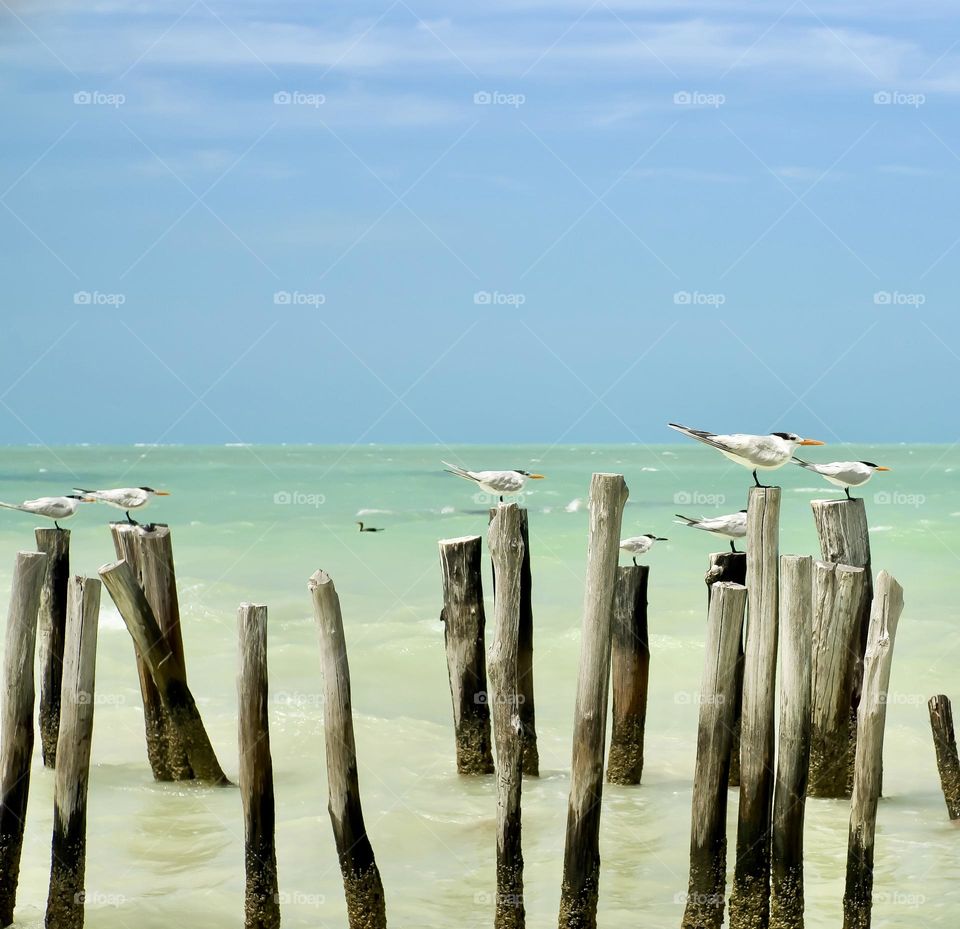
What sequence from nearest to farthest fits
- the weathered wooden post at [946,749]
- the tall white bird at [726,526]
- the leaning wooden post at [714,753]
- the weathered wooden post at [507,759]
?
the leaning wooden post at [714,753] < the weathered wooden post at [507,759] < the weathered wooden post at [946,749] < the tall white bird at [726,526]

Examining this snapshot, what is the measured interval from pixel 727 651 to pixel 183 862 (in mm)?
3895

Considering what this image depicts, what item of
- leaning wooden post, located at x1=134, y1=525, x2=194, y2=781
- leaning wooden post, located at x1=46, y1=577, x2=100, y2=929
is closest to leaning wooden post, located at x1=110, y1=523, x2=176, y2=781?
leaning wooden post, located at x1=134, y1=525, x2=194, y2=781

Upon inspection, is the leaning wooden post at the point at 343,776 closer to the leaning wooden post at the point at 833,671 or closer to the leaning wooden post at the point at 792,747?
the leaning wooden post at the point at 792,747

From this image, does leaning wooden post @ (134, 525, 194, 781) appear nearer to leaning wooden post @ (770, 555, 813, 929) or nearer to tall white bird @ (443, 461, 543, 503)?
tall white bird @ (443, 461, 543, 503)

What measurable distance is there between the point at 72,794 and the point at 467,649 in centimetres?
342

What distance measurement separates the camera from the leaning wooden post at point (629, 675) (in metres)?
8.90

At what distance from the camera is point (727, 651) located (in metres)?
6.05

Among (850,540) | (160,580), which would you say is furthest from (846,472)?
(160,580)

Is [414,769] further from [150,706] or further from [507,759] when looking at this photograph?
[507,759]

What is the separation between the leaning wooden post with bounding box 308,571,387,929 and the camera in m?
6.20

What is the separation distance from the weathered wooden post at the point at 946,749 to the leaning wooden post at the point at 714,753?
241cm

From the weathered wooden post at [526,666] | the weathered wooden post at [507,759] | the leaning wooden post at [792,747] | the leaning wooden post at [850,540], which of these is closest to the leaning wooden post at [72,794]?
the weathered wooden post at [507,759]

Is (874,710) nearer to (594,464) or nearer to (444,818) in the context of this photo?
(444,818)

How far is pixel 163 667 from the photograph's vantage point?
8.58 meters
